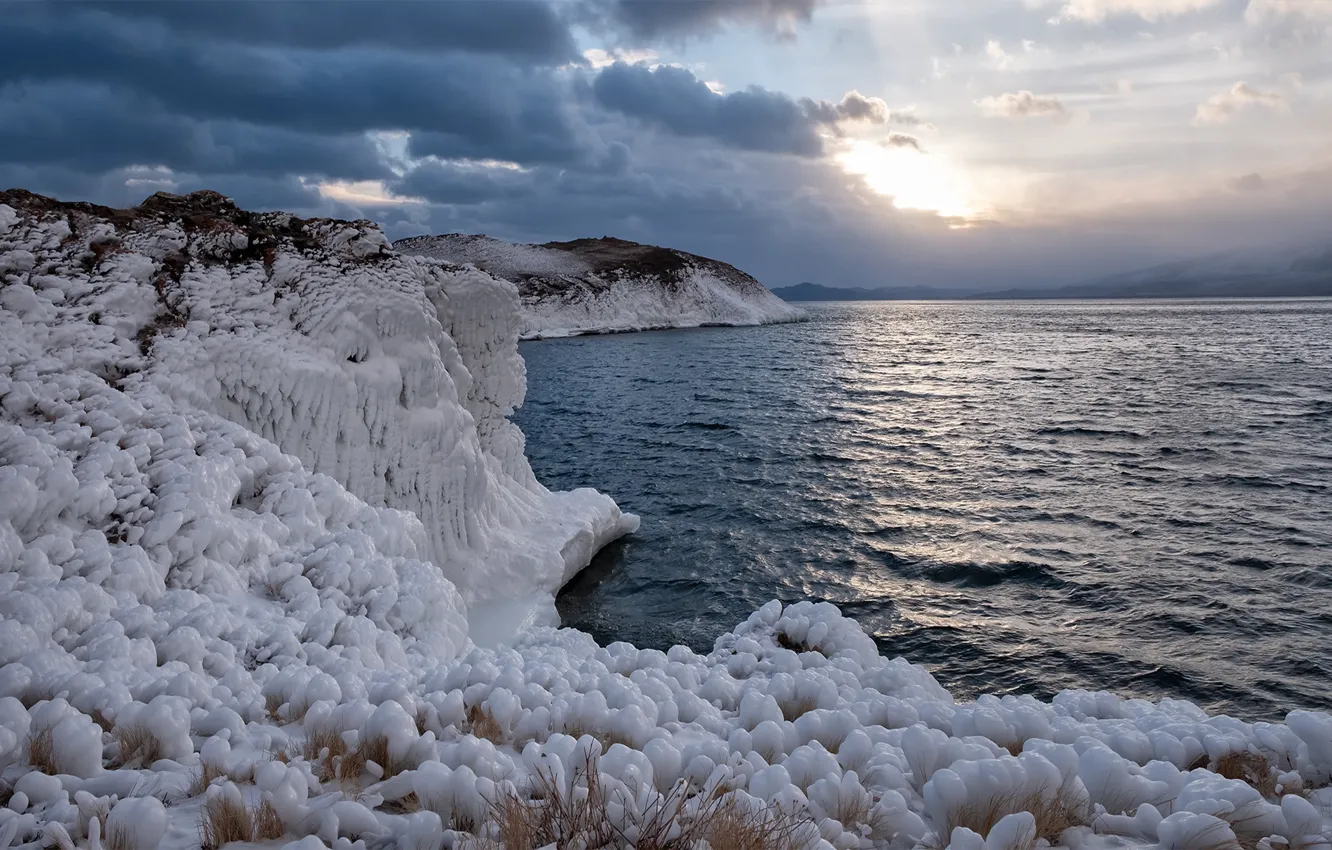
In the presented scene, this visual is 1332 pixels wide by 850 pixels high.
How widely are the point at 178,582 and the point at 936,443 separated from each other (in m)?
27.0

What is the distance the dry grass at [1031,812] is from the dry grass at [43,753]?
204 inches

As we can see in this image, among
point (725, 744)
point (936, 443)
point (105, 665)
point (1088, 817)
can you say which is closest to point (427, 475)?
point (105, 665)

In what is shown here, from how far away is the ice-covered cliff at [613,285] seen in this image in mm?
105625

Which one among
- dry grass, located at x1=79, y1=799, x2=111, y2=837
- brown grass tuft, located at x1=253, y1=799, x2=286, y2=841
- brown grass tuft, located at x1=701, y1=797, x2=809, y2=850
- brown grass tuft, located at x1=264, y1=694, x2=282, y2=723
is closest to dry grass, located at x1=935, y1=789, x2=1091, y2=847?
brown grass tuft, located at x1=701, y1=797, x2=809, y2=850

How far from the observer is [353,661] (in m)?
7.52

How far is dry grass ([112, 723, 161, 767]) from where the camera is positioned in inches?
185

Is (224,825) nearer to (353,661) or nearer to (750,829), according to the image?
(750,829)

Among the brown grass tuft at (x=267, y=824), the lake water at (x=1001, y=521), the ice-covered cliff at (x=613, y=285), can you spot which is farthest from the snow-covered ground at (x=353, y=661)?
the ice-covered cliff at (x=613, y=285)

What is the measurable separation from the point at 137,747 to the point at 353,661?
275 centimetres

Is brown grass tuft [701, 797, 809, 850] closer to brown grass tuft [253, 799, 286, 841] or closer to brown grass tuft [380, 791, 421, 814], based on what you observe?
brown grass tuft [380, 791, 421, 814]

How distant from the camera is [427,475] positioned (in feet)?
45.4

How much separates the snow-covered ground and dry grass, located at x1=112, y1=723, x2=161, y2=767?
2cm

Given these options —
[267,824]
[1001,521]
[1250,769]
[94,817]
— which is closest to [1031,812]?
[1250,769]

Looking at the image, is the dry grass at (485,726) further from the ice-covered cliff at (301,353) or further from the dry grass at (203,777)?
the ice-covered cliff at (301,353)
